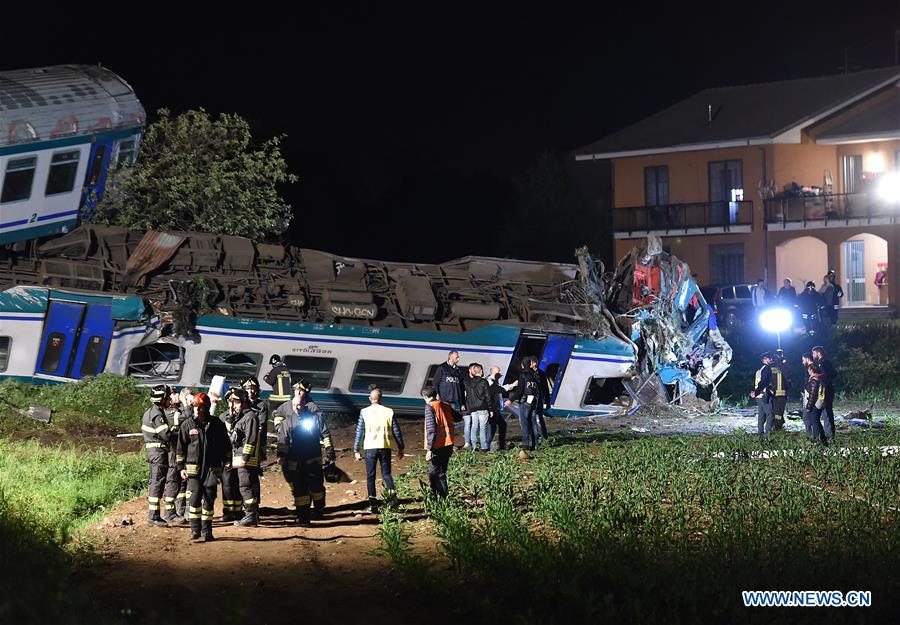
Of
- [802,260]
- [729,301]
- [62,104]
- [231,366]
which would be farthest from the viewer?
[802,260]

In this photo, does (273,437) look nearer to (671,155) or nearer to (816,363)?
(816,363)

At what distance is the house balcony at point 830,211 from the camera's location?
4694 cm

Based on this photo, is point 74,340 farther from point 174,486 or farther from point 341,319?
point 174,486

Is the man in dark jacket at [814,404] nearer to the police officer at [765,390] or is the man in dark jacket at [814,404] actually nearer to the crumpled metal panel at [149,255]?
the police officer at [765,390]

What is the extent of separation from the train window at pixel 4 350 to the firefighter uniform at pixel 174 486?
32.0 feet

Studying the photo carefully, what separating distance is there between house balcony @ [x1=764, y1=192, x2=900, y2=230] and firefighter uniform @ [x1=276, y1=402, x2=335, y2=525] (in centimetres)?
3625

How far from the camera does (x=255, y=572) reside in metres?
13.3

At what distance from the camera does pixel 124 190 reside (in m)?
31.5

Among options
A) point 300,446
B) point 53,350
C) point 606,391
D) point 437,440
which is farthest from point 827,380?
point 53,350

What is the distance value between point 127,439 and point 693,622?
15061 mm

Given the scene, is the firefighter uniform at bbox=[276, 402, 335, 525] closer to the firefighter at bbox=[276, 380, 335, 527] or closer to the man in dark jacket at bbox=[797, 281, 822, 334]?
the firefighter at bbox=[276, 380, 335, 527]

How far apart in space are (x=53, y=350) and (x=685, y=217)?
3194 cm

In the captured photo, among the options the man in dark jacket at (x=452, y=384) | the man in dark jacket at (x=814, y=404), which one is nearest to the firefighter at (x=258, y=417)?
the man in dark jacket at (x=452, y=384)

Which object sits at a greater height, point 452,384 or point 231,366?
point 231,366
